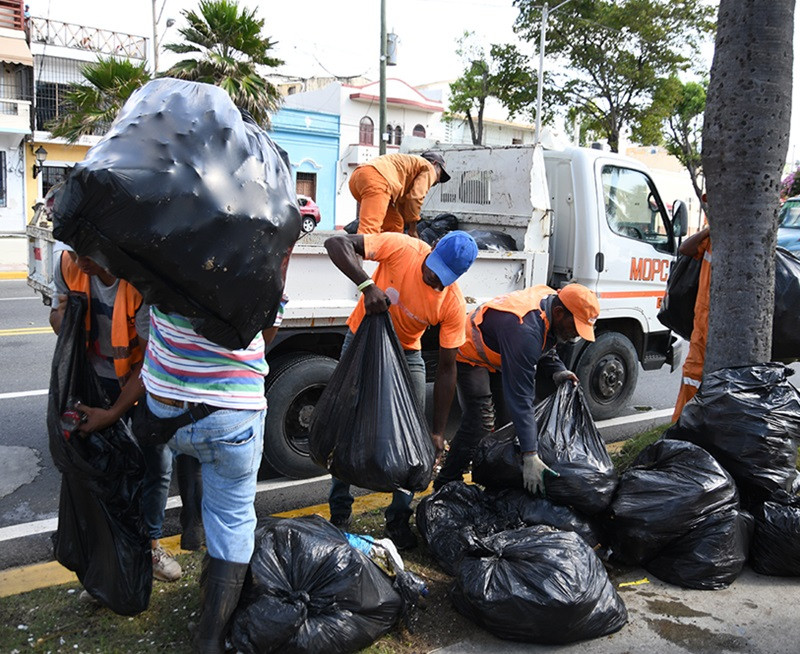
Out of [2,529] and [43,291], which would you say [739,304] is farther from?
[43,291]

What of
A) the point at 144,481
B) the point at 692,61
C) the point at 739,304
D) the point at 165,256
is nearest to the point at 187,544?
the point at 144,481

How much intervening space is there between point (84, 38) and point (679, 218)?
2818 centimetres

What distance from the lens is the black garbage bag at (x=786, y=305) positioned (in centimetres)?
459

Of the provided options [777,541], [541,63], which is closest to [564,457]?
[777,541]

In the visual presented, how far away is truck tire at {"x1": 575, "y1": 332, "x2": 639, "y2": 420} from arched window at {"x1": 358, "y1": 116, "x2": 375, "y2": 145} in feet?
89.7

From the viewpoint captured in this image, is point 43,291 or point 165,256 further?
point 43,291

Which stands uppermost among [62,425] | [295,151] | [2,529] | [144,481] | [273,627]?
[295,151]

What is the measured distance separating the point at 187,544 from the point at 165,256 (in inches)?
73.4

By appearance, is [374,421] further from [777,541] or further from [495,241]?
[495,241]

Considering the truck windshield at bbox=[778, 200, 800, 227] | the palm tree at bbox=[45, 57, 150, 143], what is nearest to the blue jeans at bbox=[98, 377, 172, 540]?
the truck windshield at bbox=[778, 200, 800, 227]

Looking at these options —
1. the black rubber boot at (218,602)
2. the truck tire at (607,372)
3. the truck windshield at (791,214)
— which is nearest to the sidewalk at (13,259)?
the truck tire at (607,372)

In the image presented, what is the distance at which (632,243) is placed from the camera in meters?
5.88

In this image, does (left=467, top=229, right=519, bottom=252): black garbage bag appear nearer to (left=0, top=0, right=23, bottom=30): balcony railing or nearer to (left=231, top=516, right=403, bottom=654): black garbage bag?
(left=231, top=516, right=403, bottom=654): black garbage bag

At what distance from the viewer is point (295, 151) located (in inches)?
1145
